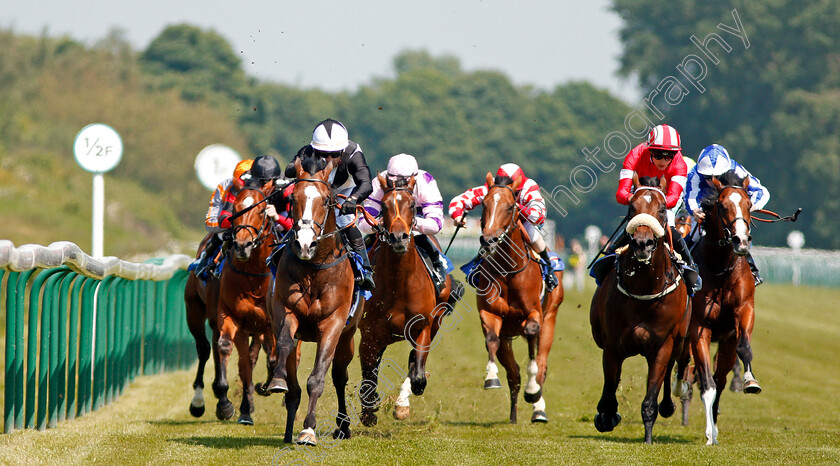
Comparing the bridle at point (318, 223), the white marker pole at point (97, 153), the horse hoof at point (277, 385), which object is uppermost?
the white marker pole at point (97, 153)

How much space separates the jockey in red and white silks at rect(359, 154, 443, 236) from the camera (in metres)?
9.38

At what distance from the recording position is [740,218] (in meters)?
8.78

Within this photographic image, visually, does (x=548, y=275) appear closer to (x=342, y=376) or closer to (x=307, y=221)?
(x=342, y=376)

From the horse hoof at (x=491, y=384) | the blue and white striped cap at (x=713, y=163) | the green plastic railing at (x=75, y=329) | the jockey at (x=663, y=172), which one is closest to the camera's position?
the green plastic railing at (x=75, y=329)

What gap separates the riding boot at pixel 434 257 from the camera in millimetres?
9648

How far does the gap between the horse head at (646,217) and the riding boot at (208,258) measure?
374cm

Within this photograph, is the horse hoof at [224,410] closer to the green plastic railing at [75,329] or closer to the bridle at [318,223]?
the green plastic railing at [75,329]

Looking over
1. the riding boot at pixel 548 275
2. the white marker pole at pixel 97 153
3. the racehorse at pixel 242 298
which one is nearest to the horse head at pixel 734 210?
the riding boot at pixel 548 275

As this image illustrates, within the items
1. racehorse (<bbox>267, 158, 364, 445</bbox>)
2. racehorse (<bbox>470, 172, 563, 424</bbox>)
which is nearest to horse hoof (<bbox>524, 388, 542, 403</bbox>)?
racehorse (<bbox>470, 172, 563, 424</bbox>)

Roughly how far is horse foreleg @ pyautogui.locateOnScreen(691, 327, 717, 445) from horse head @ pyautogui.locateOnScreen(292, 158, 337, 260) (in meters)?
3.22

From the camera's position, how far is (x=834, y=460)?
303 inches

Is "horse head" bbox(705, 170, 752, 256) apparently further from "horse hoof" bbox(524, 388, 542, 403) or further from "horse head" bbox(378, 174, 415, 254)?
"horse head" bbox(378, 174, 415, 254)

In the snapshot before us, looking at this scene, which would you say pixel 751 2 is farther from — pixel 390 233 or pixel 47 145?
pixel 390 233

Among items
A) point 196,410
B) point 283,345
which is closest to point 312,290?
point 283,345
